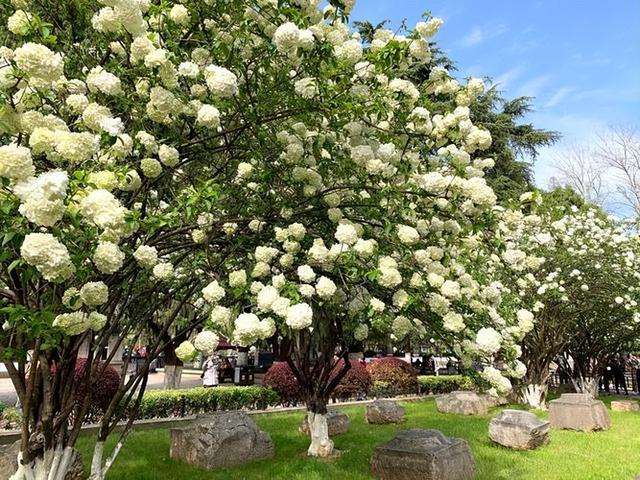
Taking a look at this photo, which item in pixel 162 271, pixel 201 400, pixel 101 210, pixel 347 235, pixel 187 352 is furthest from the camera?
pixel 201 400

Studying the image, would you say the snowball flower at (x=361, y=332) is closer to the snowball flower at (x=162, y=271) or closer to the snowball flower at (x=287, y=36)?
the snowball flower at (x=162, y=271)

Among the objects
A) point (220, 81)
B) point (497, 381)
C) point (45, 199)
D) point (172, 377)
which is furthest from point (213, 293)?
point (172, 377)

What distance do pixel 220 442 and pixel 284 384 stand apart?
6.23 metres

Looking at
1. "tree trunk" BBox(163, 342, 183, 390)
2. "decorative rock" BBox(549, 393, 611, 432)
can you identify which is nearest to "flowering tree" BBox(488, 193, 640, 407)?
"decorative rock" BBox(549, 393, 611, 432)

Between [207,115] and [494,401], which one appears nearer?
[207,115]

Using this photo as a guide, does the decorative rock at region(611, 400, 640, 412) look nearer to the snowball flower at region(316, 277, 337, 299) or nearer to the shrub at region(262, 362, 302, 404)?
the shrub at region(262, 362, 302, 404)

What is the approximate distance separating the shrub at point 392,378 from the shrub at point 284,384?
383 centimetres

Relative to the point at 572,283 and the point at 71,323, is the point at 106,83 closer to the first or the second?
the point at 71,323

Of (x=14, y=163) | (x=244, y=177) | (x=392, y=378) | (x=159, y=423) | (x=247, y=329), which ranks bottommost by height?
(x=159, y=423)

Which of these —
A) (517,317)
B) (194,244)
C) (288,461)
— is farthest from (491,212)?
(288,461)

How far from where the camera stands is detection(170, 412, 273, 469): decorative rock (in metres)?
8.11

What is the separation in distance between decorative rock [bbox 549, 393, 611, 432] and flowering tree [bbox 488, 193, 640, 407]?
263cm

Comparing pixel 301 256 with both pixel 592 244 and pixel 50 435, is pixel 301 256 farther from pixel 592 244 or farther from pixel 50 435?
pixel 592 244

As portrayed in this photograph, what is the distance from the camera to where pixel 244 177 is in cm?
502
